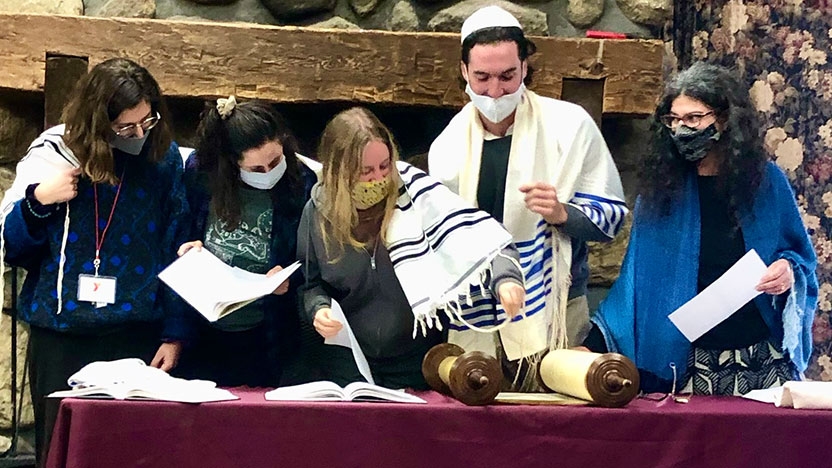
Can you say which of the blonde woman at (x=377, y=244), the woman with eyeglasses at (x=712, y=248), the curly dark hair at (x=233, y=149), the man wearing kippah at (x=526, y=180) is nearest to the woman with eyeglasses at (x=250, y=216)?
the curly dark hair at (x=233, y=149)

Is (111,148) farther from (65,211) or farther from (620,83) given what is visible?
(620,83)

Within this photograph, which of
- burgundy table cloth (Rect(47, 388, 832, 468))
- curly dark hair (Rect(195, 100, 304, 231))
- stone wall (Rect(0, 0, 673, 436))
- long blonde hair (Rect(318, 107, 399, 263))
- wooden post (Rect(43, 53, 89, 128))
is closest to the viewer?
burgundy table cloth (Rect(47, 388, 832, 468))

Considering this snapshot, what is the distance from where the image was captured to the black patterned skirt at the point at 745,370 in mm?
2074

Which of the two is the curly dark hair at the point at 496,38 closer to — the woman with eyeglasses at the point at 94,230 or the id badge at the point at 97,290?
the woman with eyeglasses at the point at 94,230

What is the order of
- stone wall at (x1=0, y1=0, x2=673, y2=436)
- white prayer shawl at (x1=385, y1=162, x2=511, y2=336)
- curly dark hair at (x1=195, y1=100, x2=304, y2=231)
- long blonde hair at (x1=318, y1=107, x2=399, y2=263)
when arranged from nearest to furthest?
white prayer shawl at (x1=385, y1=162, x2=511, y2=336), long blonde hair at (x1=318, y1=107, x2=399, y2=263), curly dark hair at (x1=195, y1=100, x2=304, y2=231), stone wall at (x1=0, y1=0, x2=673, y2=436)

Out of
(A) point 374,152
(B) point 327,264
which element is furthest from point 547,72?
(B) point 327,264

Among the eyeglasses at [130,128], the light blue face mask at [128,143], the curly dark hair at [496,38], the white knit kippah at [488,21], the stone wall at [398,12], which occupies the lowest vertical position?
the light blue face mask at [128,143]

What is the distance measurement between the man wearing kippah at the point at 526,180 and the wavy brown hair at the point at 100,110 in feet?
2.19

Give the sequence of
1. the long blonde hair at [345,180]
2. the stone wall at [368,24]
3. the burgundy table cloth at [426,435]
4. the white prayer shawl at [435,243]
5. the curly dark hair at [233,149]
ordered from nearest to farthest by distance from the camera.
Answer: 1. the burgundy table cloth at [426,435]
2. the white prayer shawl at [435,243]
3. the long blonde hair at [345,180]
4. the curly dark hair at [233,149]
5. the stone wall at [368,24]

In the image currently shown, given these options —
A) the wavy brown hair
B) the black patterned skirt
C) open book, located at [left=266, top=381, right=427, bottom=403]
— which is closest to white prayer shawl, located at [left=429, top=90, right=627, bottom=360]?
the black patterned skirt

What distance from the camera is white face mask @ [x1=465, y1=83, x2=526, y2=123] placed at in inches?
81.4

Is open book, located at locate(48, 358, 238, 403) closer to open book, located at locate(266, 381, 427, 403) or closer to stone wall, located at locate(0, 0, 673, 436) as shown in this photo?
open book, located at locate(266, 381, 427, 403)

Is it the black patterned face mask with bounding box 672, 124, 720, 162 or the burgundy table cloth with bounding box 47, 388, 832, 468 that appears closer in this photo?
the burgundy table cloth with bounding box 47, 388, 832, 468

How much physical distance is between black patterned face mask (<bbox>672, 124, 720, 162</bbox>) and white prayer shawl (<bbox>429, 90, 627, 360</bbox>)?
156 mm
